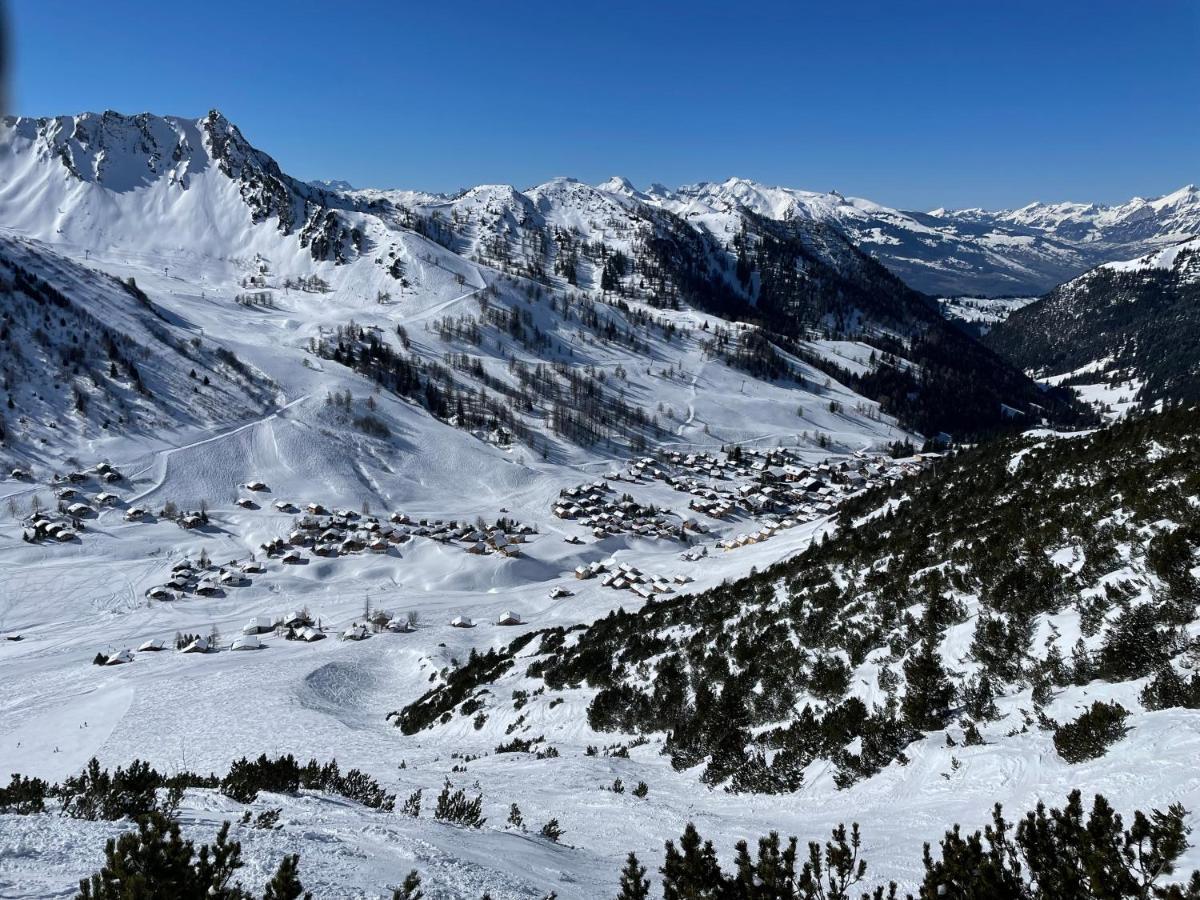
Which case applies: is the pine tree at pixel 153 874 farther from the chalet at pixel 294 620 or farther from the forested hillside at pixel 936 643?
the chalet at pixel 294 620

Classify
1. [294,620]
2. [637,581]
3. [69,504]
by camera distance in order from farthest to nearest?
[69,504]
[637,581]
[294,620]

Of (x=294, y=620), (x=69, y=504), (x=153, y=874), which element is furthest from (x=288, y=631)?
(x=153, y=874)

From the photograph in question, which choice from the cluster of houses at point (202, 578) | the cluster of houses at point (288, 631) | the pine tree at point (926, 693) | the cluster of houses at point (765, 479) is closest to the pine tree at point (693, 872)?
the pine tree at point (926, 693)

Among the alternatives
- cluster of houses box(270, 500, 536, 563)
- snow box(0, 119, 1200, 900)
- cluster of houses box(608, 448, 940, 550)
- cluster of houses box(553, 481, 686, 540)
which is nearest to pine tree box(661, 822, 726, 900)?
snow box(0, 119, 1200, 900)

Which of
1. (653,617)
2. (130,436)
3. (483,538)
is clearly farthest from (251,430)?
(653,617)

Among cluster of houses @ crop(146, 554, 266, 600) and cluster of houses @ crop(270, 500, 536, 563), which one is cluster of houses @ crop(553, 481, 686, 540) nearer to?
cluster of houses @ crop(270, 500, 536, 563)

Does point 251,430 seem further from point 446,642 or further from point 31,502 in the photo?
point 446,642

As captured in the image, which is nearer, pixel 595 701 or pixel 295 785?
pixel 295 785

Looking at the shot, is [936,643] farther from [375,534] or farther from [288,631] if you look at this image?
[375,534]
